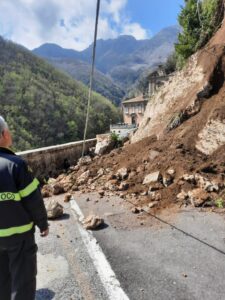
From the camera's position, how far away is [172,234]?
5.36 metres

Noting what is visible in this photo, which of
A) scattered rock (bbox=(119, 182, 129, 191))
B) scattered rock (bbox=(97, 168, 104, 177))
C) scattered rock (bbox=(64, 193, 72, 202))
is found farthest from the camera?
scattered rock (bbox=(97, 168, 104, 177))

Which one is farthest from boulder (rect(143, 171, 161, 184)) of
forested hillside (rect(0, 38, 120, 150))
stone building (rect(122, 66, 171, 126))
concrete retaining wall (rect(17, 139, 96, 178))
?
forested hillside (rect(0, 38, 120, 150))

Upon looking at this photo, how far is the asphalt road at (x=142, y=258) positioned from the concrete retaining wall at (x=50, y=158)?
4351mm

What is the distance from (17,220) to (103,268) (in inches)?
70.7

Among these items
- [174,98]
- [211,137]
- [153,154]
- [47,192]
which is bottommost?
[47,192]

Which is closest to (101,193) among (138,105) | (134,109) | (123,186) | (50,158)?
(123,186)

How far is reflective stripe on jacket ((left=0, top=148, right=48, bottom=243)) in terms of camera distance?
9.68 feet

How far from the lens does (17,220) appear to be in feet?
9.91

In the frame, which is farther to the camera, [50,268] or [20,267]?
[50,268]

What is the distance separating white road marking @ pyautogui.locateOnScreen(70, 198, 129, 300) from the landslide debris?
174 centimetres

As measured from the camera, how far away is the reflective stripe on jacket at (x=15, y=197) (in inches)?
116

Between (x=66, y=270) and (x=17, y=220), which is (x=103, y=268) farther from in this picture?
(x=17, y=220)

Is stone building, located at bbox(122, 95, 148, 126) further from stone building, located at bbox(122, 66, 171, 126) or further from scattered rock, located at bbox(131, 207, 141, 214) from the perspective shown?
scattered rock, located at bbox(131, 207, 141, 214)

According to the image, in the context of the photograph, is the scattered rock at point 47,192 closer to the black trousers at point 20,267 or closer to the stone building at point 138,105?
the black trousers at point 20,267
